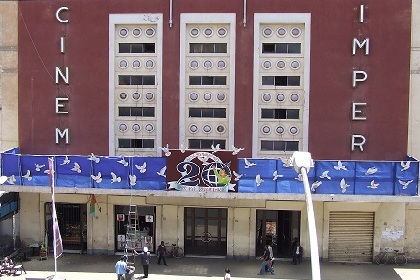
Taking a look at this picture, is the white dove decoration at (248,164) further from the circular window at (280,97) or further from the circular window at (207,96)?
the circular window at (207,96)

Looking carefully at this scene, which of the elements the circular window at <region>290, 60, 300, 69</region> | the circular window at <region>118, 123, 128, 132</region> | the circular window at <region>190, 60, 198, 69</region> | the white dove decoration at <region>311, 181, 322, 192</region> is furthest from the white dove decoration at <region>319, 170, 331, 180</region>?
the circular window at <region>118, 123, 128, 132</region>

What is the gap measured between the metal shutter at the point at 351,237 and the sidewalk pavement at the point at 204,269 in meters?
0.56

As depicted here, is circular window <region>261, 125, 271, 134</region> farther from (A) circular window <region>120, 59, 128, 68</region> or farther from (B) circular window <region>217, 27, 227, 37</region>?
(A) circular window <region>120, 59, 128, 68</region>

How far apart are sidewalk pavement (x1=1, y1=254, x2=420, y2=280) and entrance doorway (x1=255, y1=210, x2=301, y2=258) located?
2.50ft

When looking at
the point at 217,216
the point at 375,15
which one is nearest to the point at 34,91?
the point at 217,216

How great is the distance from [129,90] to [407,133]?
1450cm

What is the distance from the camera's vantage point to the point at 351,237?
2884cm

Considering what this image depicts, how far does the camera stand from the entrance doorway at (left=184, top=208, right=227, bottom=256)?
29469 mm

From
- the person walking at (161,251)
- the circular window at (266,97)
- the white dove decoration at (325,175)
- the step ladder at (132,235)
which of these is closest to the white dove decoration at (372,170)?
the white dove decoration at (325,175)

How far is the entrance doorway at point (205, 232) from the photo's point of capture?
96.7 feet

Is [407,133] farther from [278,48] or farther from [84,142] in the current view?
[84,142]

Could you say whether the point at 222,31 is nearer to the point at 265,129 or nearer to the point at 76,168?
the point at 265,129

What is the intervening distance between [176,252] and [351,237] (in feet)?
30.5

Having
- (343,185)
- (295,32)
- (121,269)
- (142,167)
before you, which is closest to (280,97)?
(295,32)
